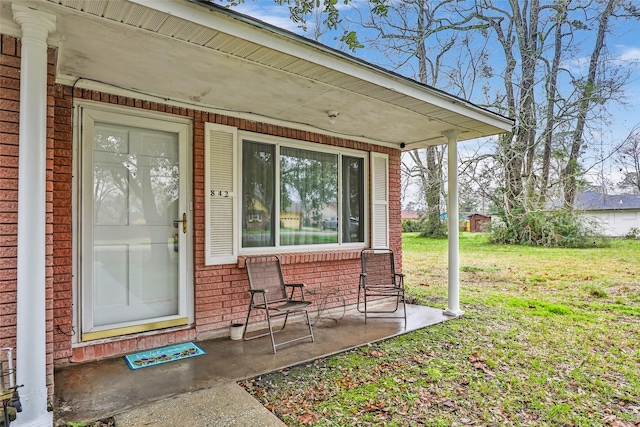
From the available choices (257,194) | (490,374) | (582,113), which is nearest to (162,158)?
(257,194)

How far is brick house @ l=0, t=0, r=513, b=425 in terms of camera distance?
2.12 meters

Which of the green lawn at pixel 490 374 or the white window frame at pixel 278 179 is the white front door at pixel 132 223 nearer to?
the white window frame at pixel 278 179

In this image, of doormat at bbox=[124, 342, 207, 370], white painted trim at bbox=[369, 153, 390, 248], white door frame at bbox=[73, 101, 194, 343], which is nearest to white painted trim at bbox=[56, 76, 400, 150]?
white door frame at bbox=[73, 101, 194, 343]

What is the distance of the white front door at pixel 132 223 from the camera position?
10.8ft

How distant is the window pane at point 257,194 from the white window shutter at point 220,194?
229 millimetres

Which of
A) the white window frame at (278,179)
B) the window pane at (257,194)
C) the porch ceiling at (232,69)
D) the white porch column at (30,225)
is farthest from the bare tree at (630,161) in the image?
the white porch column at (30,225)

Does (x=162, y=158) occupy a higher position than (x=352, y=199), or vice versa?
(x=162, y=158)

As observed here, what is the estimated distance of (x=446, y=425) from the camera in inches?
91.1

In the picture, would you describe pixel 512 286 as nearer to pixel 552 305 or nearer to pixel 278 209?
pixel 552 305

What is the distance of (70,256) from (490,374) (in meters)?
3.68

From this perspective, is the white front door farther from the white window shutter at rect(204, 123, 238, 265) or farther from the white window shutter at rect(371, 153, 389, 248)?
the white window shutter at rect(371, 153, 389, 248)

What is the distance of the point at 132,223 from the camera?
11.6 ft

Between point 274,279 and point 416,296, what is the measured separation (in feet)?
10.0

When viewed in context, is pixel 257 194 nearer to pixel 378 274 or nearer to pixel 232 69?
pixel 232 69
